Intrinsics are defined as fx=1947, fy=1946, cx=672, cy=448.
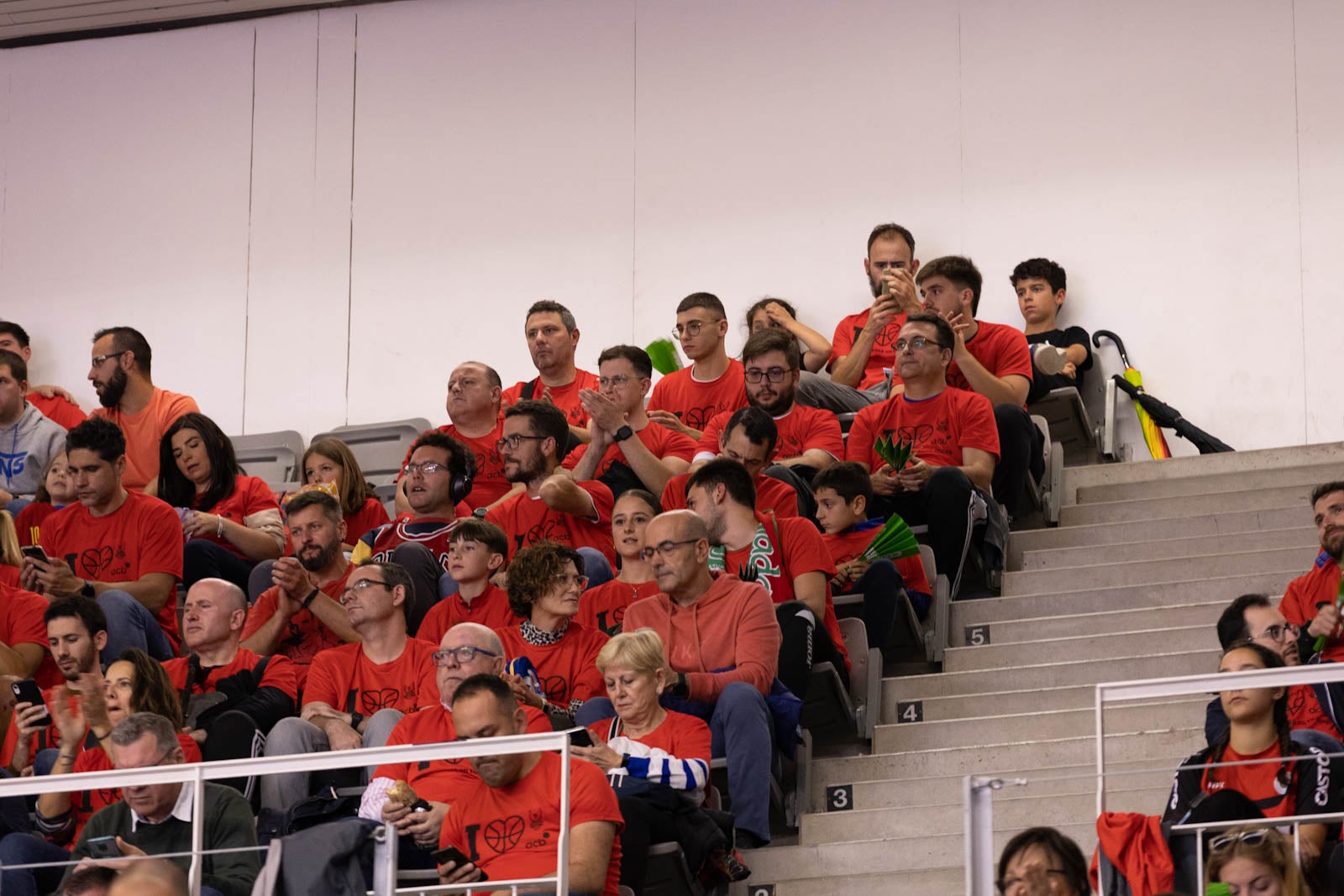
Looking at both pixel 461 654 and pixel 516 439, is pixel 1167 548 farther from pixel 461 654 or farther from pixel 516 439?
pixel 461 654

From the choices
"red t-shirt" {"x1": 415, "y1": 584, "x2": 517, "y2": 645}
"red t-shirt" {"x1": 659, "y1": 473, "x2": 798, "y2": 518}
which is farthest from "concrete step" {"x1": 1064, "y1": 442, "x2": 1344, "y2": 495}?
"red t-shirt" {"x1": 415, "y1": 584, "x2": 517, "y2": 645}

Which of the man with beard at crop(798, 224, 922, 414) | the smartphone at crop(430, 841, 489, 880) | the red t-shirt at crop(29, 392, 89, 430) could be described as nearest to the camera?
Answer: the smartphone at crop(430, 841, 489, 880)

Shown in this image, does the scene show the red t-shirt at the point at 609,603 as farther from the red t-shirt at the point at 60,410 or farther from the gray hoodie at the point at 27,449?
the red t-shirt at the point at 60,410

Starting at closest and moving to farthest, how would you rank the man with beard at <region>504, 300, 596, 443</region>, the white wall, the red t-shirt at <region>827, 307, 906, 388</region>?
the man with beard at <region>504, 300, 596, 443</region>, the red t-shirt at <region>827, 307, 906, 388</region>, the white wall

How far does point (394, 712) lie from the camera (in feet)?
15.3

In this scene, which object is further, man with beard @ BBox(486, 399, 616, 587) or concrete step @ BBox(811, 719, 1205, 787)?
man with beard @ BBox(486, 399, 616, 587)

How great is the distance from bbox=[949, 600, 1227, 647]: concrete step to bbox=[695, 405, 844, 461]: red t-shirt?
90 centimetres

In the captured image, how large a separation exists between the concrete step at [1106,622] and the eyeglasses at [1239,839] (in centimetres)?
187

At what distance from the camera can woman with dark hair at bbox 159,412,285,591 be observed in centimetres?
596

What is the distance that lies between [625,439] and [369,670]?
1305 mm

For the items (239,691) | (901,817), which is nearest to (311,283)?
(239,691)

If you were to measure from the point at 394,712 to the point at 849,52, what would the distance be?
179 inches

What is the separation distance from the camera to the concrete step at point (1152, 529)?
5992 millimetres

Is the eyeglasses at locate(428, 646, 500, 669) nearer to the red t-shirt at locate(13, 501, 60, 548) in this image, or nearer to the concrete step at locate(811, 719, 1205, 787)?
the concrete step at locate(811, 719, 1205, 787)
